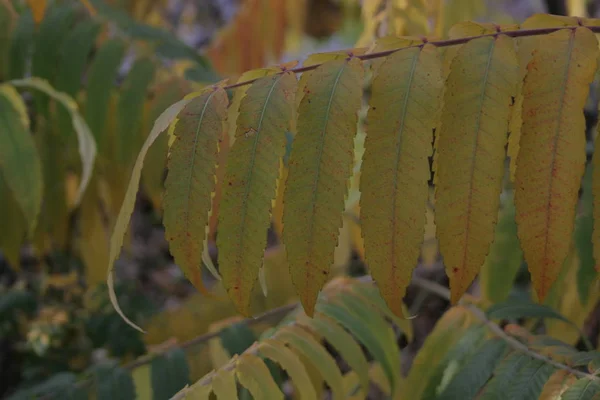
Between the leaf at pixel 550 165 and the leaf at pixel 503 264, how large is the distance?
0.58 meters

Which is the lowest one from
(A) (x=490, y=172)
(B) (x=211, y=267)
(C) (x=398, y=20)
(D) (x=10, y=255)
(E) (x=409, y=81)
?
(D) (x=10, y=255)

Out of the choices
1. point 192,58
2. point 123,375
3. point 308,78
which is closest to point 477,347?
point 308,78

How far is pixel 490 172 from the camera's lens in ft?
2.20

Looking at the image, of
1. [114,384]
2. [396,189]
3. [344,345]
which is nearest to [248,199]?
[396,189]

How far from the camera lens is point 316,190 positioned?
2.26 ft

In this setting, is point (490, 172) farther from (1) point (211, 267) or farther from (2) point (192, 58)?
(2) point (192, 58)

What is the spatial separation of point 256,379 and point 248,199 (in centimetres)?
31

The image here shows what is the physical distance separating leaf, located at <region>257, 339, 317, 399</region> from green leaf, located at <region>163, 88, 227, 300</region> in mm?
260

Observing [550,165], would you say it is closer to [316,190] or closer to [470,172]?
[470,172]

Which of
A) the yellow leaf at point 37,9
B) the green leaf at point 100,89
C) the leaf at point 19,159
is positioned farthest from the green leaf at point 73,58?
the leaf at point 19,159

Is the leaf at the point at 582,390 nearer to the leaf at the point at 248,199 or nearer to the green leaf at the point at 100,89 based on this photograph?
the leaf at the point at 248,199

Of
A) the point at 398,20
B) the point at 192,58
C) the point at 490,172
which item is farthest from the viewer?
the point at 192,58

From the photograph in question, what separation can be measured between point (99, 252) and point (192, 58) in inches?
26.3

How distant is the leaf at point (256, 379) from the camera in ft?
2.82
